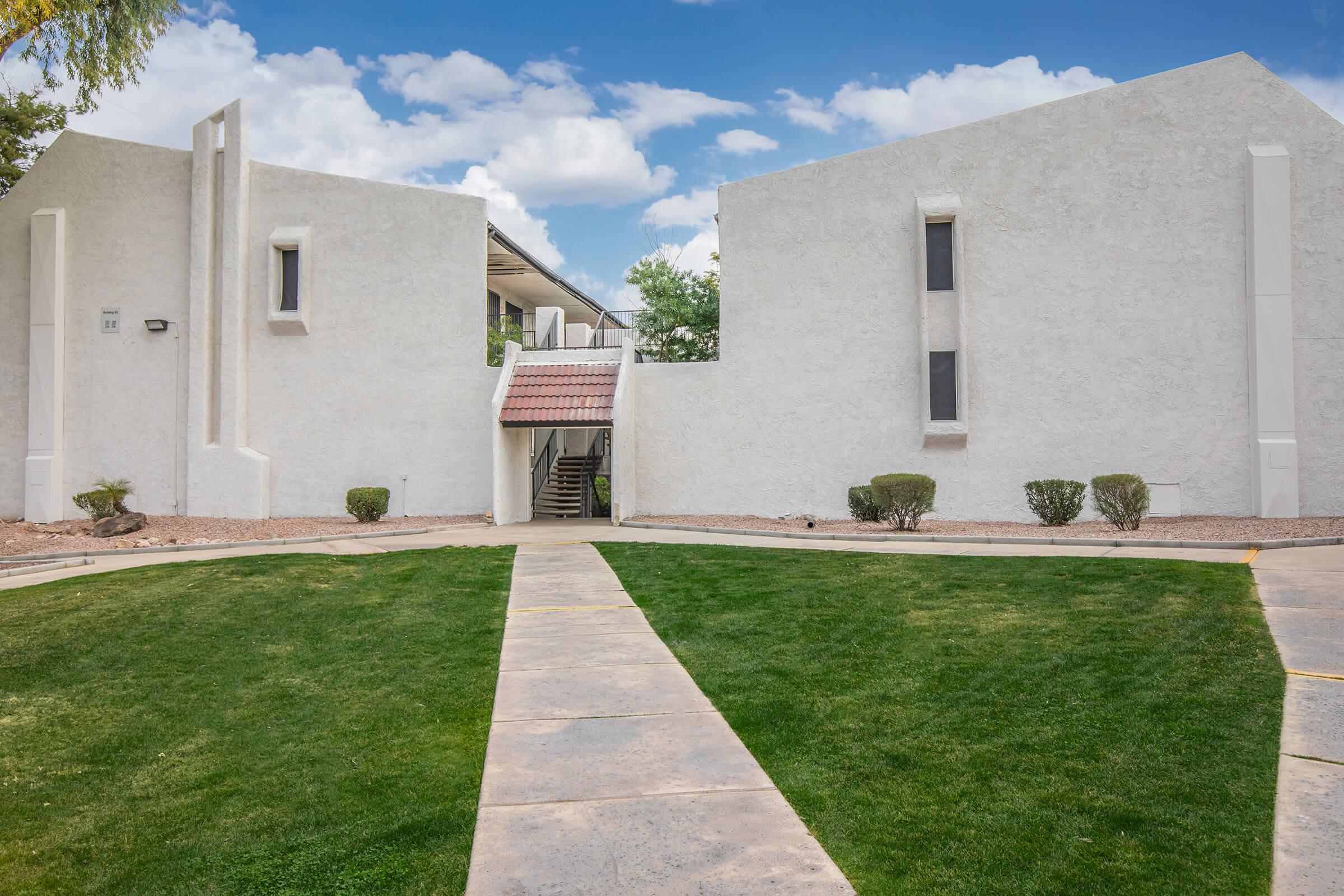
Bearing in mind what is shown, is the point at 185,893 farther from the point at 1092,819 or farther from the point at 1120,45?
the point at 1120,45

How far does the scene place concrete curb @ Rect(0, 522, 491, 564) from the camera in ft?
44.4

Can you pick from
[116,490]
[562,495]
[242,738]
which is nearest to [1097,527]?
[562,495]

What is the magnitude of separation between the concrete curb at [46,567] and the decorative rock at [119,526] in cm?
284

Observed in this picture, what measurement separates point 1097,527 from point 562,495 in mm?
13033

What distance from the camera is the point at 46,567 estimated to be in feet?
40.6

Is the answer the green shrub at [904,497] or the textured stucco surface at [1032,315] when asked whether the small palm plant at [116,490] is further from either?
the green shrub at [904,497]

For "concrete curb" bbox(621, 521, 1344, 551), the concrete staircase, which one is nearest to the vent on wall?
"concrete curb" bbox(621, 521, 1344, 551)

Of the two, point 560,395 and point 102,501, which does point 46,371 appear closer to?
point 102,501

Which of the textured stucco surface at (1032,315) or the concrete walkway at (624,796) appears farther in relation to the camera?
the textured stucco surface at (1032,315)

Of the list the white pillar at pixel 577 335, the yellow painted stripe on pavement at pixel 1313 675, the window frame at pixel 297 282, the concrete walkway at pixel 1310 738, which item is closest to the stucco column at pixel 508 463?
the window frame at pixel 297 282

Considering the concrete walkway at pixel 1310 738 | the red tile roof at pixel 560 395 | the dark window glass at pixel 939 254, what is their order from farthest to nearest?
the red tile roof at pixel 560 395 → the dark window glass at pixel 939 254 → the concrete walkway at pixel 1310 738

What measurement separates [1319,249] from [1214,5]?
17.4ft

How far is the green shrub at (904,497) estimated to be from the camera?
15398mm

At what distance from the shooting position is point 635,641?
7121 millimetres
